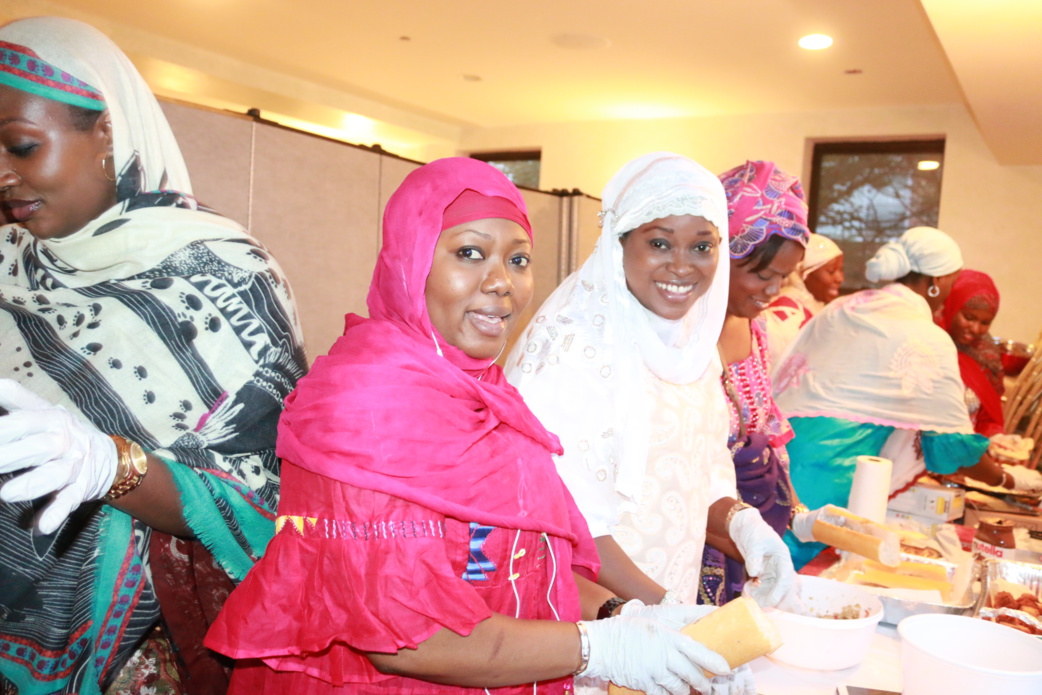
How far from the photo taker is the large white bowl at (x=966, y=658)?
3.39 ft

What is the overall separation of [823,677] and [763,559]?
252mm

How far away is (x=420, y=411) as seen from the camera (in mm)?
994

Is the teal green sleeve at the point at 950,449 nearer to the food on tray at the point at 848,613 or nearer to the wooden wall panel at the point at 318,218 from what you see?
the food on tray at the point at 848,613

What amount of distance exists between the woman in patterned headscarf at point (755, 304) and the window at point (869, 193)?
5.20m

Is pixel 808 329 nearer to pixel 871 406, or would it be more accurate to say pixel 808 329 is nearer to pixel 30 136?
pixel 871 406

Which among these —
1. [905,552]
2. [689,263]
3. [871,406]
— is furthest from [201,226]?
[871,406]

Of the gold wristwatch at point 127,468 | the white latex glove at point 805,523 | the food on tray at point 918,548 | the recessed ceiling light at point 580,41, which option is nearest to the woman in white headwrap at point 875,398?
the food on tray at point 918,548

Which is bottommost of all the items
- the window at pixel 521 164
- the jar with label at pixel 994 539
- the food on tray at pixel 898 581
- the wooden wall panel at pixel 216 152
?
the food on tray at pixel 898 581

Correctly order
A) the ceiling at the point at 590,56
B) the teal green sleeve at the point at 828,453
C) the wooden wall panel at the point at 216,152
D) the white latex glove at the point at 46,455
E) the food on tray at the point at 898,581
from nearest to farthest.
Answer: the white latex glove at the point at 46,455 → the food on tray at the point at 898,581 → the teal green sleeve at the point at 828,453 → the wooden wall panel at the point at 216,152 → the ceiling at the point at 590,56

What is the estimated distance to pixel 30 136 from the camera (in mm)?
1175

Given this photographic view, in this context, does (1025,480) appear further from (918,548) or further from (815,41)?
(815,41)

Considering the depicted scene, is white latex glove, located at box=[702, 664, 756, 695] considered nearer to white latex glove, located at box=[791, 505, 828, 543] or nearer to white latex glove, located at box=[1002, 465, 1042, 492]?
white latex glove, located at box=[791, 505, 828, 543]

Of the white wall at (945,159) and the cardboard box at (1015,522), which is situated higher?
the white wall at (945,159)

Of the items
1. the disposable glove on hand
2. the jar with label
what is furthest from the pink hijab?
the jar with label
